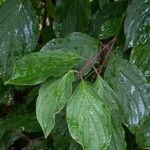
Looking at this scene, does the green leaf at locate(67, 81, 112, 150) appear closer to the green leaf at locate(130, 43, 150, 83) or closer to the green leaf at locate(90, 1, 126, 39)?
the green leaf at locate(130, 43, 150, 83)

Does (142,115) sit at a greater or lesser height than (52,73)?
lesser

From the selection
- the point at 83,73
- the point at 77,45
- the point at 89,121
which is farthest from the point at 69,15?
the point at 89,121

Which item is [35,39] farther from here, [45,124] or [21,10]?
[45,124]

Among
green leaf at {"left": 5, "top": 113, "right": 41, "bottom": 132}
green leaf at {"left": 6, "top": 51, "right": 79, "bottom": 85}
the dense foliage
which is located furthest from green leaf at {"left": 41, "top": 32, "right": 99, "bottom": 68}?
green leaf at {"left": 5, "top": 113, "right": 41, "bottom": 132}

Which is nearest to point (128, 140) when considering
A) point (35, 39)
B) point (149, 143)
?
point (149, 143)

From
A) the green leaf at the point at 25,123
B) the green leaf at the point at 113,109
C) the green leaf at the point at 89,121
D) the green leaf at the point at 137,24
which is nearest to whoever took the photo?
the green leaf at the point at 89,121

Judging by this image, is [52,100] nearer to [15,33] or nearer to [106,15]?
[15,33]

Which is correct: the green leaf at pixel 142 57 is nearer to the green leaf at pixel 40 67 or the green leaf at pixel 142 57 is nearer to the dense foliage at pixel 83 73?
the dense foliage at pixel 83 73

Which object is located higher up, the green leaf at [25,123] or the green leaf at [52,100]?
the green leaf at [52,100]

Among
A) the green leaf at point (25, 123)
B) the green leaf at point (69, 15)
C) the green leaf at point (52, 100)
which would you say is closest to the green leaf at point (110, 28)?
the green leaf at point (69, 15)
